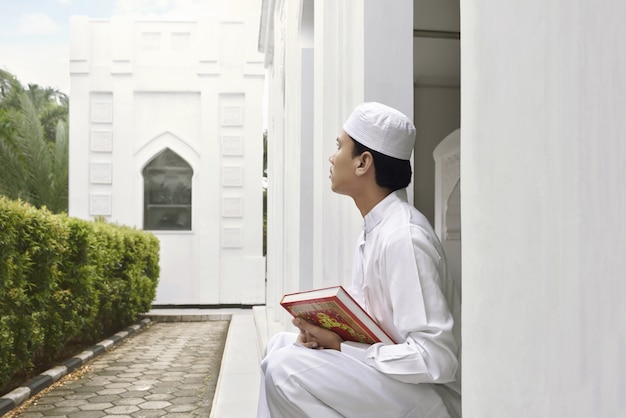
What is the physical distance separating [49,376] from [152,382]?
99cm

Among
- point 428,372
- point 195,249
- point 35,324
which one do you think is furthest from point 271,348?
point 195,249

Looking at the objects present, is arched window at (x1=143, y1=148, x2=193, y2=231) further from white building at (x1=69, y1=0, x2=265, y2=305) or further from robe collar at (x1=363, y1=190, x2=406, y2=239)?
robe collar at (x1=363, y1=190, x2=406, y2=239)

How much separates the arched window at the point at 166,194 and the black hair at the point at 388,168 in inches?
532

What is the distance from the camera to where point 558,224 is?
95 centimetres

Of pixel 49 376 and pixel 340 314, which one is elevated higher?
pixel 340 314

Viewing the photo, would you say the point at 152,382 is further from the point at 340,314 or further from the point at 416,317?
the point at 416,317

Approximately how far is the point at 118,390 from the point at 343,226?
416cm

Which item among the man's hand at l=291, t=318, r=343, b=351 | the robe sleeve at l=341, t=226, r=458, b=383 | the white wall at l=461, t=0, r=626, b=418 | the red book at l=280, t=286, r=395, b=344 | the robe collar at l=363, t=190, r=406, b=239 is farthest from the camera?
the robe collar at l=363, t=190, r=406, b=239

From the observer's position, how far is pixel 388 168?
87.5 inches

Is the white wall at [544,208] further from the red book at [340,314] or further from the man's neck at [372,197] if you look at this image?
the man's neck at [372,197]

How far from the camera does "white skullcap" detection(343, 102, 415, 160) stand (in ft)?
7.03

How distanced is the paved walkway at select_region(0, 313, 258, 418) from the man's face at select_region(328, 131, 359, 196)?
3.15 meters

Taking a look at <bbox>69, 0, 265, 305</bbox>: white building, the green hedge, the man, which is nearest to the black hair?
the man

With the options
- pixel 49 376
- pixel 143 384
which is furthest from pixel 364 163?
pixel 49 376
